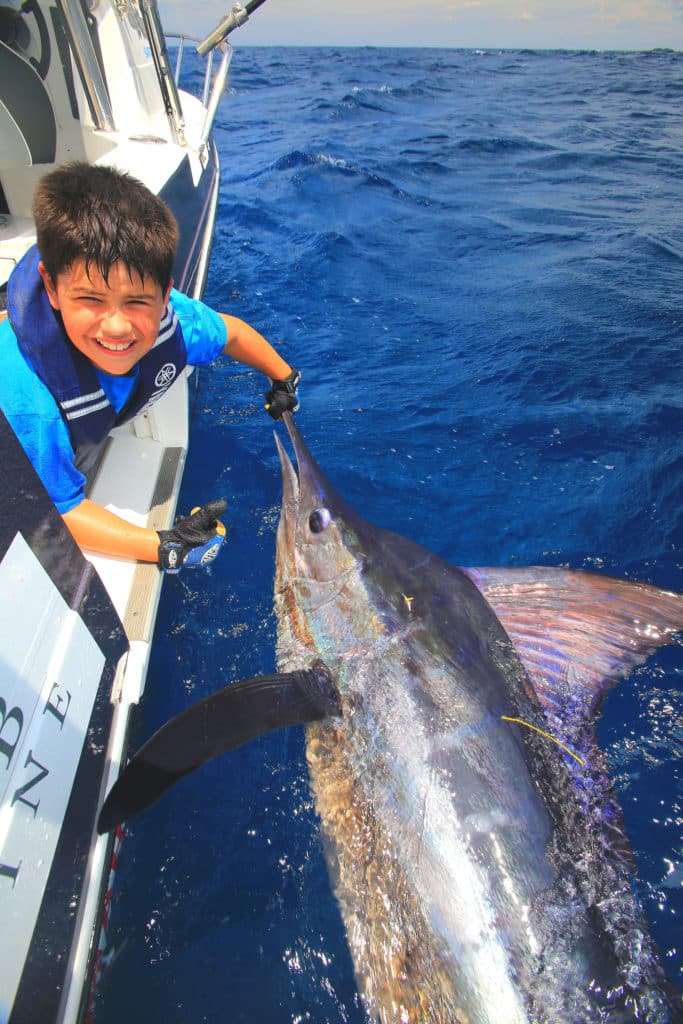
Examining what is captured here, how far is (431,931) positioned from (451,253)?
22.9ft

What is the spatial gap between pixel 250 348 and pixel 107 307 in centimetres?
124

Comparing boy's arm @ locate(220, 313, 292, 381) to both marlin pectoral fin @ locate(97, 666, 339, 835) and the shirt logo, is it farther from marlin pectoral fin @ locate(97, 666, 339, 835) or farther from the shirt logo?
marlin pectoral fin @ locate(97, 666, 339, 835)

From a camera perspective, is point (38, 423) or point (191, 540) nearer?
point (38, 423)

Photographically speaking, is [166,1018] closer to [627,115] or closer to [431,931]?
[431,931]

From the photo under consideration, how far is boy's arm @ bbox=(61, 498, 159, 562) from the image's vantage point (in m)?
2.00

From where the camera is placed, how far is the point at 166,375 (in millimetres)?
2510

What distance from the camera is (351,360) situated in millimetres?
4953

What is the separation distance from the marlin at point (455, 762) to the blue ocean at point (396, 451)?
309 millimetres

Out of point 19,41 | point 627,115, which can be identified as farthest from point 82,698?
point 627,115

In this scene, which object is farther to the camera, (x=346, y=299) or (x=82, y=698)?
(x=346, y=299)

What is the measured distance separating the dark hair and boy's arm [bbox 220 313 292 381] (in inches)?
39.9

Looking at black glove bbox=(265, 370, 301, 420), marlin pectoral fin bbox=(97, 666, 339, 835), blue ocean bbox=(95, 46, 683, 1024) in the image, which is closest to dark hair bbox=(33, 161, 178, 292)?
black glove bbox=(265, 370, 301, 420)

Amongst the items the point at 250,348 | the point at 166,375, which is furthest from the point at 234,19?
the point at 166,375

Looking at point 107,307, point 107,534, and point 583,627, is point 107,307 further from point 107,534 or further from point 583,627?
point 583,627
